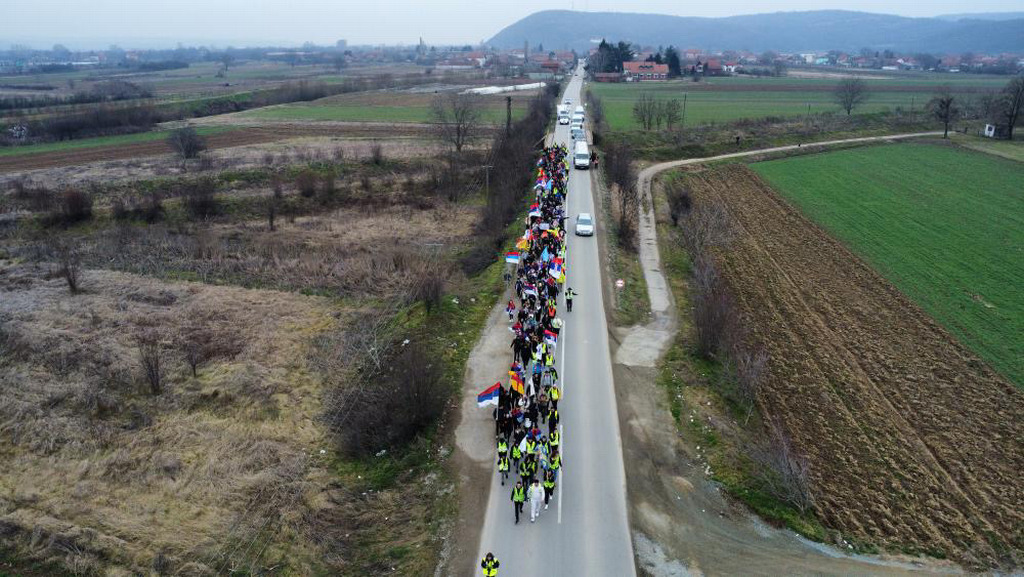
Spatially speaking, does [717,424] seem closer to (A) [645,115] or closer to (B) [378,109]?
(A) [645,115]

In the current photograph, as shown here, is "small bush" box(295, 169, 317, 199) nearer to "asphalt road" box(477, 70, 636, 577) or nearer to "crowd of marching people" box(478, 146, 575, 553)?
"crowd of marching people" box(478, 146, 575, 553)

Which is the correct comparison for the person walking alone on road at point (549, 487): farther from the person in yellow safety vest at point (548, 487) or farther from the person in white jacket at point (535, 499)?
the person in white jacket at point (535, 499)

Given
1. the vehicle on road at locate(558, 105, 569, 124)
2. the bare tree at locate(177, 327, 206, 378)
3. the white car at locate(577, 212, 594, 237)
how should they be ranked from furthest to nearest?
the vehicle on road at locate(558, 105, 569, 124) → the white car at locate(577, 212, 594, 237) → the bare tree at locate(177, 327, 206, 378)

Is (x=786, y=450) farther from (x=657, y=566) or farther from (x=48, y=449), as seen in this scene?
(x=48, y=449)

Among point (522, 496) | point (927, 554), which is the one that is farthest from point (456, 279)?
point (927, 554)

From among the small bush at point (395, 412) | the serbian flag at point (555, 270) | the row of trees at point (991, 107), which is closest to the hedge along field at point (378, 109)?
the row of trees at point (991, 107)

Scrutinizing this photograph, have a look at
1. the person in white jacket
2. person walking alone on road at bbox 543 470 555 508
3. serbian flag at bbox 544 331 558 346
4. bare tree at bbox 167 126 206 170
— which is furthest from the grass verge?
bare tree at bbox 167 126 206 170
